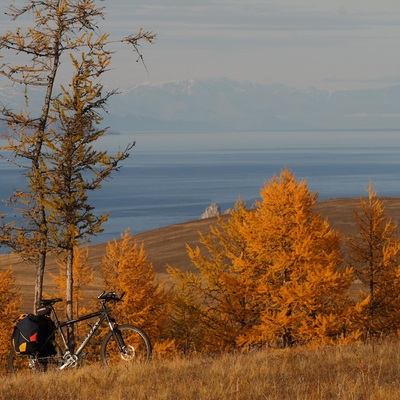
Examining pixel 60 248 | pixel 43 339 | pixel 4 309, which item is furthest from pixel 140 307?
pixel 43 339

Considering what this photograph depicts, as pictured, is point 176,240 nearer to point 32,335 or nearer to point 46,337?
point 46,337

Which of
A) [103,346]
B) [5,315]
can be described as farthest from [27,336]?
[5,315]

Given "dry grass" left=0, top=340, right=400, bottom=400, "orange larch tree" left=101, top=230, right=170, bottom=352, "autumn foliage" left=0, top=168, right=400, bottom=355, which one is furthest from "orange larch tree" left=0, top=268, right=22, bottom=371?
"dry grass" left=0, top=340, right=400, bottom=400

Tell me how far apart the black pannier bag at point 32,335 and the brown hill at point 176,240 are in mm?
93909

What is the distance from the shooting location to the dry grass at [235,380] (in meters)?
8.45

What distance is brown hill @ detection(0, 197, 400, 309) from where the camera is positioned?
382 feet

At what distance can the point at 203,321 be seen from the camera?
35938mm

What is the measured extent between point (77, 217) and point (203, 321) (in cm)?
1537

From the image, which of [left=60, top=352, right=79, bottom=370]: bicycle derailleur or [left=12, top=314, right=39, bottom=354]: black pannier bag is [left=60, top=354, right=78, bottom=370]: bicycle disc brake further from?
[left=12, top=314, right=39, bottom=354]: black pannier bag

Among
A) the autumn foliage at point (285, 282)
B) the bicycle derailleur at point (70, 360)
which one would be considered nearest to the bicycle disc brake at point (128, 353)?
the bicycle derailleur at point (70, 360)

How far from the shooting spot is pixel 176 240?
440 feet

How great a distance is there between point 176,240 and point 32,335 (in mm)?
122141

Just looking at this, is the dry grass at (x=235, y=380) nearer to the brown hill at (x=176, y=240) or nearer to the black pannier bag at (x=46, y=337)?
the black pannier bag at (x=46, y=337)

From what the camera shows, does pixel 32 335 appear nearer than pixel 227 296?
Yes
